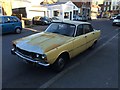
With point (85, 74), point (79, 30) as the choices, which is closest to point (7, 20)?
point (79, 30)

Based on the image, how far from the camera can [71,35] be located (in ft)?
20.5

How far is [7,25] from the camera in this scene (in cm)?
1284

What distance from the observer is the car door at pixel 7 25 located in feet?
41.4

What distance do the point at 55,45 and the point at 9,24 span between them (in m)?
8.80

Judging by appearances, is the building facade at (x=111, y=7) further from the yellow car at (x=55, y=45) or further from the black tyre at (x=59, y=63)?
the black tyre at (x=59, y=63)

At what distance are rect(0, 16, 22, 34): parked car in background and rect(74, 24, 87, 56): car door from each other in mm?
7660

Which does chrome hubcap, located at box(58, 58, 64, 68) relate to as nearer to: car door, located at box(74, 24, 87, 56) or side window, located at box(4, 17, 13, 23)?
car door, located at box(74, 24, 87, 56)

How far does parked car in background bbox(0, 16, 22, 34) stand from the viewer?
1259 cm

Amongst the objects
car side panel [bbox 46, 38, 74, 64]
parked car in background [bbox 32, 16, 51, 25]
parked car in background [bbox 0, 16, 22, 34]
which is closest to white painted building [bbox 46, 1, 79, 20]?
parked car in background [bbox 32, 16, 51, 25]

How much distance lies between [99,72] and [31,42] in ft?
8.26

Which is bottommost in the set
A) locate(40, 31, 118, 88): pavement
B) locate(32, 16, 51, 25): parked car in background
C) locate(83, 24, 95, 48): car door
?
locate(40, 31, 118, 88): pavement

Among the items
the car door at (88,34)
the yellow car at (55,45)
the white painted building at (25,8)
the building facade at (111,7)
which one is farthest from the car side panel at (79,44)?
the building facade at (111,7)

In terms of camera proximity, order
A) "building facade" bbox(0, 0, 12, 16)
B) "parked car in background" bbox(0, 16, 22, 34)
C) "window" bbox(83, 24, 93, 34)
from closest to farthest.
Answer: "window" bbox(83, 24, 93, 34), "parked car in background" bbox(0, 16, 22, 34), "building facade" bbox(0, 0, 12, 16)

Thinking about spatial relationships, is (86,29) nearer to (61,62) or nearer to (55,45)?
(61,62)
